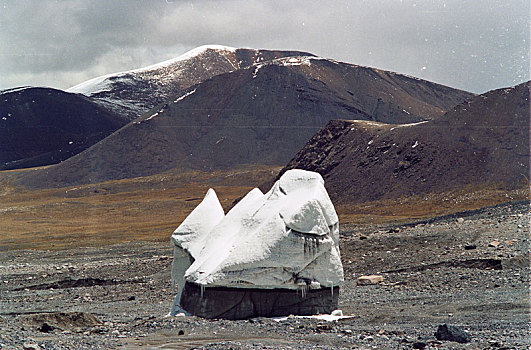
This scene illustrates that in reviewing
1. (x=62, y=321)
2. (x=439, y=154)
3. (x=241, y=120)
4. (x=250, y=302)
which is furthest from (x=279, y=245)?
(x=241, y=120)

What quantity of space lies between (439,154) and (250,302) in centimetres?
5779

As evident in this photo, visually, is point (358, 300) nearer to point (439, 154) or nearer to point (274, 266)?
point (274, 266)

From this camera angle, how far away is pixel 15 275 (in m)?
34.8

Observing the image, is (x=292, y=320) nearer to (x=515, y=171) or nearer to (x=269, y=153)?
(x=515, y=171)

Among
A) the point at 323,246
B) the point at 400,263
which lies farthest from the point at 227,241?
the point at 400,263

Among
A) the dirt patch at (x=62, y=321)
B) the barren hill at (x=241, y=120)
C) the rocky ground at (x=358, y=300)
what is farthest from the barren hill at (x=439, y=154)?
the barren hill at (x=241, y=120)

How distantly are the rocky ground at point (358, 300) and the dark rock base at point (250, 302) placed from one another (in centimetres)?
39

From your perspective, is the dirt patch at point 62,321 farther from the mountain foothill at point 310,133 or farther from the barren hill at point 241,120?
the barren hill at point 241,120

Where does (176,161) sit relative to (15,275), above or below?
above

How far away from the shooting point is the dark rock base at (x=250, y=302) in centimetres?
1409

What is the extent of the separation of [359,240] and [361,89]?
430 ft

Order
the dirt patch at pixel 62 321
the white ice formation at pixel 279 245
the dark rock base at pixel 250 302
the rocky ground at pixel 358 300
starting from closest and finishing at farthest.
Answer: the rocky ground at pixel 358 300
the white ice formation at pixel 279 245
the dark rock base at pixel 250 302
the dirt patch at pixel 62 321

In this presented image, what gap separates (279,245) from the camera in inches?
549

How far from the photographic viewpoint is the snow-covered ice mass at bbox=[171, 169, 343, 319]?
45.4 feet
